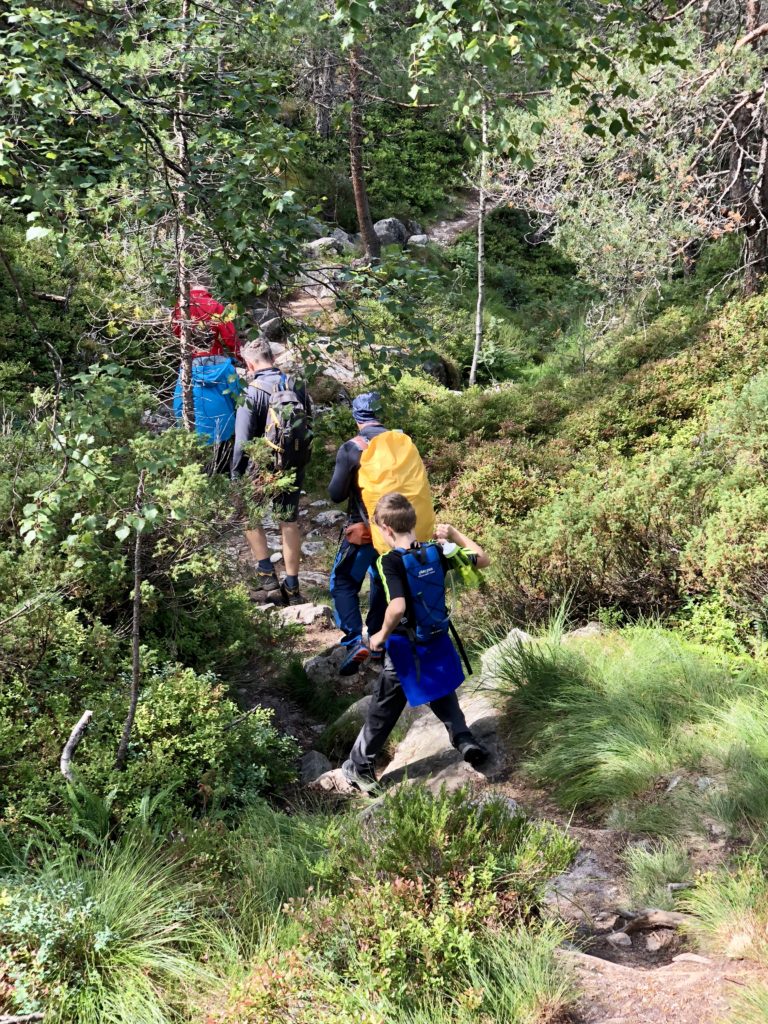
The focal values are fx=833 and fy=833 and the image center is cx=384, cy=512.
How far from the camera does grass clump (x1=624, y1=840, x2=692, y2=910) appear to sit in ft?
11.5

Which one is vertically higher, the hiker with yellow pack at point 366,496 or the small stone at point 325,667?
the hiker with yellow pack at point 366,496

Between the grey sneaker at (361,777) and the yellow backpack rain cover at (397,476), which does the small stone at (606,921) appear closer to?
the grey sneaker at (361,777)

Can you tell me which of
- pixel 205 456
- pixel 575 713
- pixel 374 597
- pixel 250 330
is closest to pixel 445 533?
pixel 374 597

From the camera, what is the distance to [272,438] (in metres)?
6.91

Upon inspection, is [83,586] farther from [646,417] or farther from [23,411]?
[646,417]

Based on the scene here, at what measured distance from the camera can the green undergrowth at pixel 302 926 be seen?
2.74m

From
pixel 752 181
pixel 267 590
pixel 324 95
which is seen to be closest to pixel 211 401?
pixel 267 590

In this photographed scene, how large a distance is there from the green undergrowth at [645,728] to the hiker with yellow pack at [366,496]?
1049 millimetres

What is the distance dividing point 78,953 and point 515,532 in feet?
15.6

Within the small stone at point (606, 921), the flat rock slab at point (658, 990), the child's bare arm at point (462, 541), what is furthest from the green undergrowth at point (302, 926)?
the child's bare arm at point (462, 541)

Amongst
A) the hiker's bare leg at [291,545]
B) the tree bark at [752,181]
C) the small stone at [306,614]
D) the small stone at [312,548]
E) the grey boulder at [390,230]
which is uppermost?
the grey boulder at [390,230]

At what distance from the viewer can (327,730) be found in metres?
5.88

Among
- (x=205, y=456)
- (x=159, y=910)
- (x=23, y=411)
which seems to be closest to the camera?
(x=159, y=910)

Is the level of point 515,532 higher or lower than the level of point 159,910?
higher
